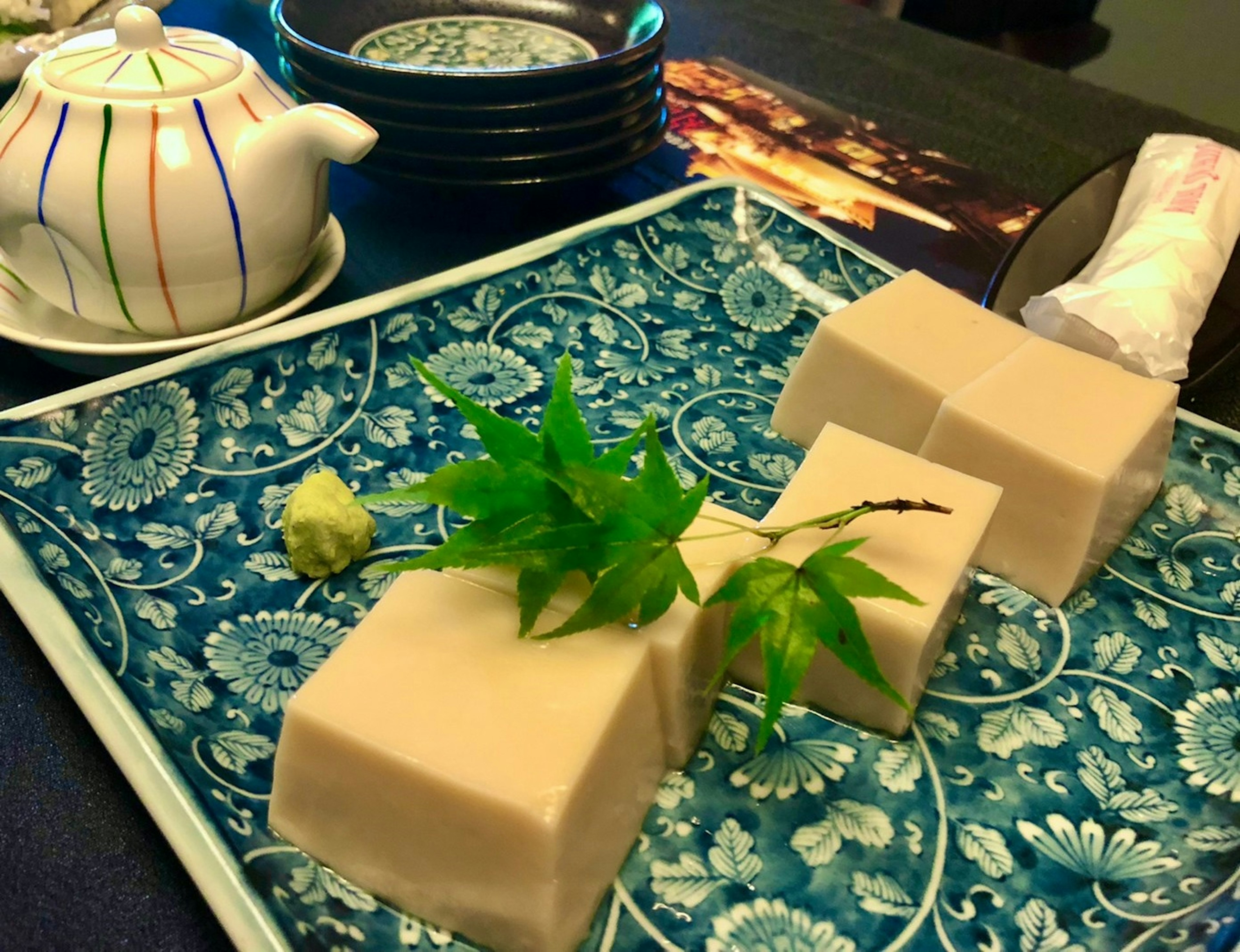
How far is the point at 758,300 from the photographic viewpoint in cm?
169

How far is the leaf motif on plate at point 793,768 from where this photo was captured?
1.04 metres

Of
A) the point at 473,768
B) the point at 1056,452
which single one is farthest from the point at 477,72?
the point at 473,768

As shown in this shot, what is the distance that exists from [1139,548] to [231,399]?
4.11ft

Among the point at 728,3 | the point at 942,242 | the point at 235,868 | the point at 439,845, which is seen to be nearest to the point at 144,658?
the point at 235,868

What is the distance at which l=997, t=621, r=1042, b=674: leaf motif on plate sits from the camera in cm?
117

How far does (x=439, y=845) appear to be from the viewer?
0.86 metres

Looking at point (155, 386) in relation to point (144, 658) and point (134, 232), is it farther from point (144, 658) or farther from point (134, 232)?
point (144, 658)

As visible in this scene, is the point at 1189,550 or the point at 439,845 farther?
the point at 1189,550

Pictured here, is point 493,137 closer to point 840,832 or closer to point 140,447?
point 140,447

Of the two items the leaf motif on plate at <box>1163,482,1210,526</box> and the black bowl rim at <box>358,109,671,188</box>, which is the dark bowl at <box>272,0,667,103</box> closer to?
the black bowl rim at <box>358,109,671,188</box>

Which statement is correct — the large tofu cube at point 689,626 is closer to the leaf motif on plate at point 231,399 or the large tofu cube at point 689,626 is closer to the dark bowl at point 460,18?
the leaf motif on plate at point 231,399

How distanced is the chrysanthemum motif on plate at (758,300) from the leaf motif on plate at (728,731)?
76 cm

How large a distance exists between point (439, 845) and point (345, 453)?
2.13 feet

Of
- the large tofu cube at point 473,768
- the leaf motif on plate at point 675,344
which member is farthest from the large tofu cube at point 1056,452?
the large tofu cube at point 473,768
